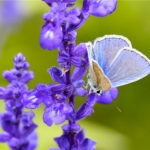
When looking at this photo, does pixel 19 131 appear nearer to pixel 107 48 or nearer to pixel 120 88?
pixel 107 48

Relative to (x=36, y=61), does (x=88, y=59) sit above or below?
below

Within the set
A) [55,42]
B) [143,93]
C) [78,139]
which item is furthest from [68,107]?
[143,93]

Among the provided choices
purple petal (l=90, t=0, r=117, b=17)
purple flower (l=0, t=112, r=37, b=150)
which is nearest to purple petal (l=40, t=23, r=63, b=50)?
purple petal (l=90, t=0, r=117, b=17)

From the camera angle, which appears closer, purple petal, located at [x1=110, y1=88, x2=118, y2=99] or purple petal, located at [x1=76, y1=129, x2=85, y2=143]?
purple petal, located at [x1=76, y1=129, x2=85, y2=143]

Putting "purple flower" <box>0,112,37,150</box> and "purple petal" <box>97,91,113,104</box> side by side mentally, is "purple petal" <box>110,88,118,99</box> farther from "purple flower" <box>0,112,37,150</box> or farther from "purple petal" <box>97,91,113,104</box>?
"purple flower" <box>0,112,37,150</box>

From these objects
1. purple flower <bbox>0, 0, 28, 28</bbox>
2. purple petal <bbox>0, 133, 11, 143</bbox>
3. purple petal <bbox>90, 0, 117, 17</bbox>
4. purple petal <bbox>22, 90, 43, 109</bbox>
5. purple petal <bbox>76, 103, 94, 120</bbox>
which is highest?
purple flower <bbox>0, 0, 28, 28</bbox>

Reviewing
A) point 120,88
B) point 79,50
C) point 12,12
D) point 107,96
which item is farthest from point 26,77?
point 12,12

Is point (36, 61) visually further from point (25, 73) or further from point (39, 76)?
point (25, 73)

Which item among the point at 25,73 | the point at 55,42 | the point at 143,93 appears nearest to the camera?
the point at 55,42

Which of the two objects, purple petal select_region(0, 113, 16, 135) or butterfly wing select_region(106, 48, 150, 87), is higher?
butterfly wing select_region(106, 48, 150, 87)
